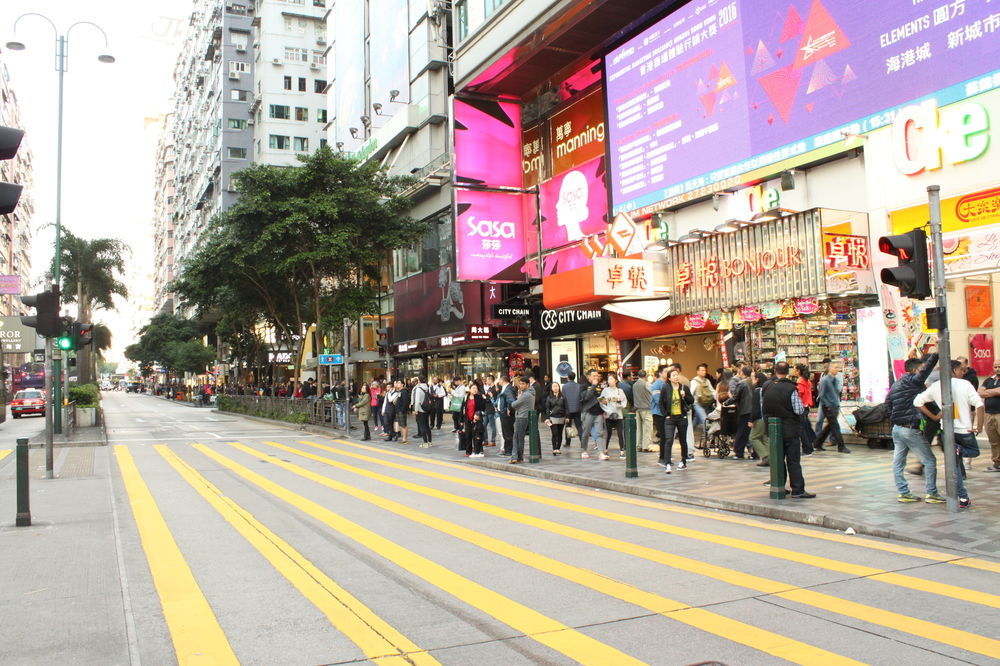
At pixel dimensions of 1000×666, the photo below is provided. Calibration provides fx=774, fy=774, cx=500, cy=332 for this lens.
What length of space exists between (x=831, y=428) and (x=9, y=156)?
14.2 metres

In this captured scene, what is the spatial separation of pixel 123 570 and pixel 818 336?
14245 millimetres

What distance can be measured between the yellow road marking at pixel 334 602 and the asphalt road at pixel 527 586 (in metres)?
0.02

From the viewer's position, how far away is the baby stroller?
15.0 m

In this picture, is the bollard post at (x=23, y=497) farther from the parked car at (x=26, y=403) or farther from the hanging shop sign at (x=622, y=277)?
the parked car at (x=26, y=403)

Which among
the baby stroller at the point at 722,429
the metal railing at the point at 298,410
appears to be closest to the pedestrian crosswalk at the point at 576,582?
the baby stroller at the point at 722,429

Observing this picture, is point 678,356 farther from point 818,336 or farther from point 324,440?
point 324,440

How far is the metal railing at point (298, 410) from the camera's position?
26.2 metres

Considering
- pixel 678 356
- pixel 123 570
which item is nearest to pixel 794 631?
pixel 123 570

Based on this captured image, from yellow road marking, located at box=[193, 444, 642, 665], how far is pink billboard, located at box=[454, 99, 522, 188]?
61.1ft

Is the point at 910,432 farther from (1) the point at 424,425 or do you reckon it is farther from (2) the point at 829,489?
(1) the point at 424,425

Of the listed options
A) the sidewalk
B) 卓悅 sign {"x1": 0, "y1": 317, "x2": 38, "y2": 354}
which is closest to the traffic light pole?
the sidewalk

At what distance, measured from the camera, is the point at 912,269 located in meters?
8.46

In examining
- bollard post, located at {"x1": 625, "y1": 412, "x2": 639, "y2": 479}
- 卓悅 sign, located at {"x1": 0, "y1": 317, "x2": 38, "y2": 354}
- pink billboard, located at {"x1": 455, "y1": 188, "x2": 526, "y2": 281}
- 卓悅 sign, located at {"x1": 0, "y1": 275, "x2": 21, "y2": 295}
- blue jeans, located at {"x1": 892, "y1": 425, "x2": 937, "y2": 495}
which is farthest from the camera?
卓悅 sign, located at {"x1": 0, "y1": 317, "x2": 38, "y2": 354}

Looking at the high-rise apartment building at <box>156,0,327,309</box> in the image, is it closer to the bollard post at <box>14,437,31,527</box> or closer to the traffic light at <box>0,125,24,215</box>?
the bollard post at <box>14,437,31,527</box>
